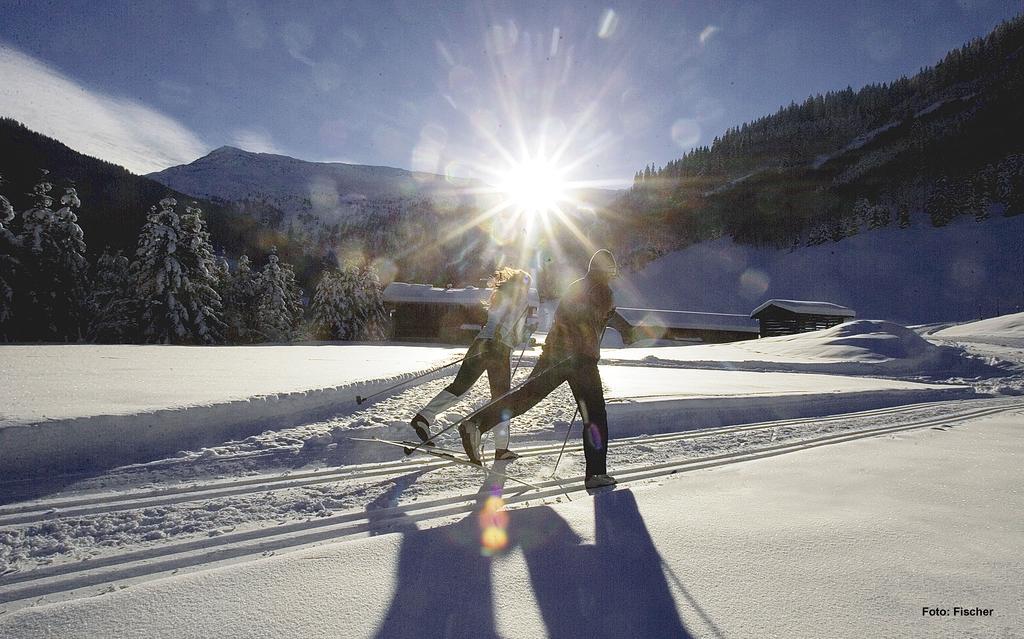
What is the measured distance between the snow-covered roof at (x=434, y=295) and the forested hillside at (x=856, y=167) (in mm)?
64427

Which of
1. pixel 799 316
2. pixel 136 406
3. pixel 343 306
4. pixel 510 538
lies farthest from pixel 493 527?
pixel 799 316

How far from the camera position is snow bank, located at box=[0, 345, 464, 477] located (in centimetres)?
364

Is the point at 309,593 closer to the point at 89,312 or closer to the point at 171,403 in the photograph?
the point at 171,403

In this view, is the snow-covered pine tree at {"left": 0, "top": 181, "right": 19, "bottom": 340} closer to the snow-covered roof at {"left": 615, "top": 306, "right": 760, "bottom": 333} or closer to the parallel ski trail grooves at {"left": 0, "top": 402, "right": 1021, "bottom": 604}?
the parallel ski trail grooves at {"left": 0, "top": 402, "right": 1021, "bottom": 604}

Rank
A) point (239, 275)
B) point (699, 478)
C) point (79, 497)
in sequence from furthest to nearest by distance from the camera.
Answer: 1. point (239, 275)
2. point (699, 478)
3. point (79, 497)

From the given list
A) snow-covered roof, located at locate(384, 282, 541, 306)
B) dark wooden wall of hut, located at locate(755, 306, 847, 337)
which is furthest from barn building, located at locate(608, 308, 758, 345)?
snow-covered roof, located at locate(384, 282, 541, 306)

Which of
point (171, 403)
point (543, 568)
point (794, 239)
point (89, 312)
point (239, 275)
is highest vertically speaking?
point (794, 239)

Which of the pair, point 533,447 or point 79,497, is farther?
point 533,447

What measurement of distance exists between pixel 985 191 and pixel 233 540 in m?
91.8

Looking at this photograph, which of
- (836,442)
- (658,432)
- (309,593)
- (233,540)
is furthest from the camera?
(658,432)

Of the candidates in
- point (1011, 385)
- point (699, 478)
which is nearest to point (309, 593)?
point (699, 478)

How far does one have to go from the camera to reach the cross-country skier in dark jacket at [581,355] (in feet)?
11.8

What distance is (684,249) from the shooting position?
304 ft

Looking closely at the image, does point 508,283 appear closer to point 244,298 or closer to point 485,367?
point 485,367
